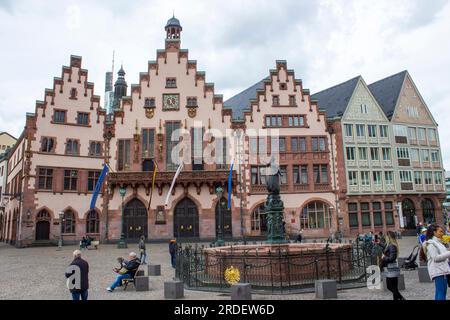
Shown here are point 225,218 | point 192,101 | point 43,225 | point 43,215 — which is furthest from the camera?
point 192,101

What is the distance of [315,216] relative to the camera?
4347 centimetres

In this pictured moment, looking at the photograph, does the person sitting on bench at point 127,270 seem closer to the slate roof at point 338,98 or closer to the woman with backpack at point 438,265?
→ the woman with backpack at point 438,265

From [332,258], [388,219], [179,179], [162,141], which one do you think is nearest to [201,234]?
[179,179]

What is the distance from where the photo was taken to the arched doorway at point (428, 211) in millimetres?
48031

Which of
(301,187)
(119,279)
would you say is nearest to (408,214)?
(301,187)

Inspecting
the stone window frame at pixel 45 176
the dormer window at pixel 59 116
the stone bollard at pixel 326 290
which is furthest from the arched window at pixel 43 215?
the stone bollard at pixel 326 290

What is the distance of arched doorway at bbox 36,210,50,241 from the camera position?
40062 mm

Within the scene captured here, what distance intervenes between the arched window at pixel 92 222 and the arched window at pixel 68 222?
1514mm

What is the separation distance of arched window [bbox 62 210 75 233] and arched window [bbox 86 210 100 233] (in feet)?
4.97

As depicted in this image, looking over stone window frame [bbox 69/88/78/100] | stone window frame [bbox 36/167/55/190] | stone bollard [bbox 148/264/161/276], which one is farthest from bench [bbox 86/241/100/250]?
stone bollard [bbox 148/264/161/276]

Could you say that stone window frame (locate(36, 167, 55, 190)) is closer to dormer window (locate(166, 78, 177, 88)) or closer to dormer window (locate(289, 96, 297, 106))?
dormer window (locate(166, 78, 177, 88))

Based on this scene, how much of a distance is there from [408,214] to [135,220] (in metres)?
32.0

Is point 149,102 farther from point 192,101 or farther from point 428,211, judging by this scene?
point 428,211

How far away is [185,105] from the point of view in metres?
44.1
